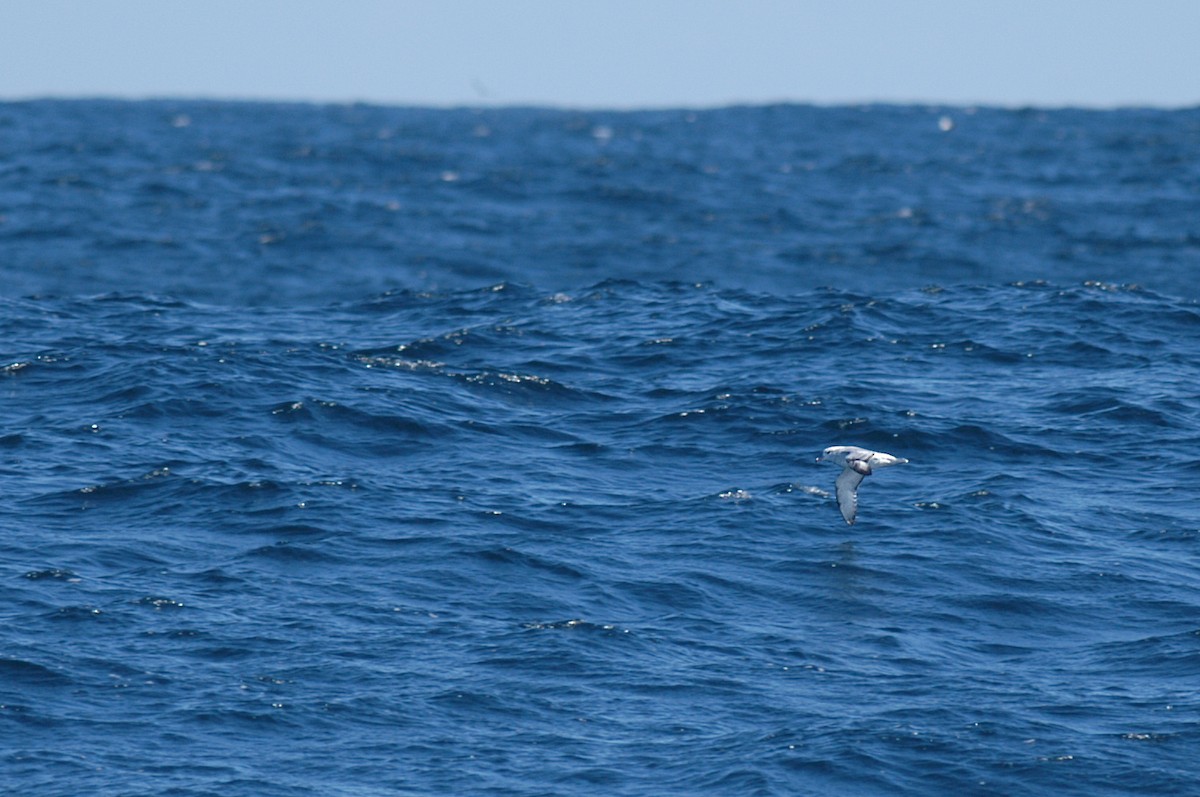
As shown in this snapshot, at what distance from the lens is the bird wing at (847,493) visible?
30.0 m

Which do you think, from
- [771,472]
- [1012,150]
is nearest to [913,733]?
[771,472]

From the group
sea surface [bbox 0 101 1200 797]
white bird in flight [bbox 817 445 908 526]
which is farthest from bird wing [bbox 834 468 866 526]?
sea surface [bbox 0 101 1200 797]

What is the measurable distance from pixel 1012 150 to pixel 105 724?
316ft

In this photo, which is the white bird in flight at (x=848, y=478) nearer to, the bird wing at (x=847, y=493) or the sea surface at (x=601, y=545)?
the bird wing at (x=847, y=493)

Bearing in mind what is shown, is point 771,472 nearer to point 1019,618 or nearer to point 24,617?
point 1019,618

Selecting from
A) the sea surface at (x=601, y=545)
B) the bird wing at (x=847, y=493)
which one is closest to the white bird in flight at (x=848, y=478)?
the bird wing at (x=847, y=493)

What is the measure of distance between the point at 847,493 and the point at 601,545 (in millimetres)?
4654

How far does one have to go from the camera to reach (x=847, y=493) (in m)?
30.1

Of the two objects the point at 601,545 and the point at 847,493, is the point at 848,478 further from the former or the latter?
the point at 601,545

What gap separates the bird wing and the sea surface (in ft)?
2.52

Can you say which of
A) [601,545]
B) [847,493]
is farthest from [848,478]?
[601,545]

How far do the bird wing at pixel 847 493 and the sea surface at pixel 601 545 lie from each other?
2.52 ft

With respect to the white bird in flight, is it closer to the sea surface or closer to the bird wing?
the bird wing

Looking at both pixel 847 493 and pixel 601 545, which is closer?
pixel 847 493
